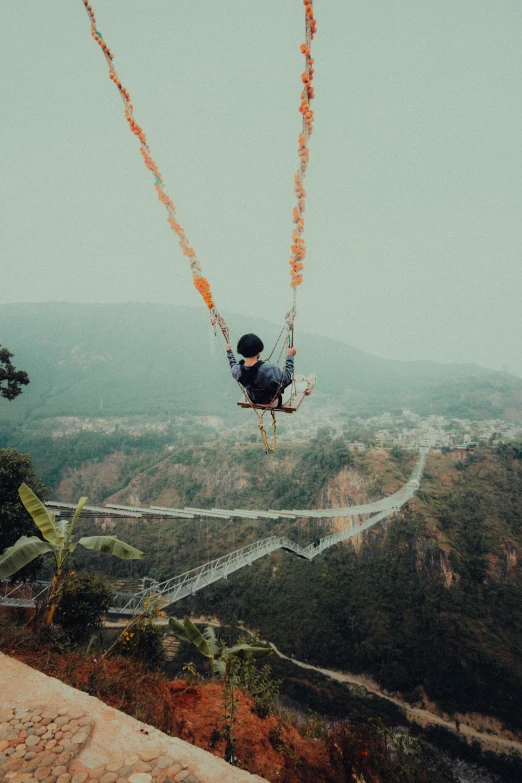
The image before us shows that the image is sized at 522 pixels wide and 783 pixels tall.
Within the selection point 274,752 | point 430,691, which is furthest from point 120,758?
point 430,691

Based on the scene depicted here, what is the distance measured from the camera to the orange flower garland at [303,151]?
82.2 inches

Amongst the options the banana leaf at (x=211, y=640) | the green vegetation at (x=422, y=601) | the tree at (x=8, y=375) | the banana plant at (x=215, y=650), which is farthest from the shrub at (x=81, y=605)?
the green vegetation at (x=422, y=601)

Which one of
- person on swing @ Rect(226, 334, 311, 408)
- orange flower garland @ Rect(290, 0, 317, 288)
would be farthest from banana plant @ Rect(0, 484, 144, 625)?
orange flower garland @ Rect(290, 0, 317, 288)

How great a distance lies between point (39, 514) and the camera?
3877 mm

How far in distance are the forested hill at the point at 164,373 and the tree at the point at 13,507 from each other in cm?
5242

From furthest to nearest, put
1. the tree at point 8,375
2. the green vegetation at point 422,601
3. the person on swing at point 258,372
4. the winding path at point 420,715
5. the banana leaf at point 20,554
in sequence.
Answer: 1. the green vegetation at point 422,601
2. the winding path at point 420,715
3. the tree at point 8,375
4. the banana leaf at point 20,554
5. the person on swing at point 258,372

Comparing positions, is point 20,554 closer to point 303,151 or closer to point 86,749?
point 86,749

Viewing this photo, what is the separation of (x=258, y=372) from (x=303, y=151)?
5.69 feet

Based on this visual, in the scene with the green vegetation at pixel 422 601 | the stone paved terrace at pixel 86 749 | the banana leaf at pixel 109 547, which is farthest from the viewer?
the green vegetation at pixel 422 601

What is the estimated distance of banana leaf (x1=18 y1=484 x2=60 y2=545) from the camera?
3752 mm

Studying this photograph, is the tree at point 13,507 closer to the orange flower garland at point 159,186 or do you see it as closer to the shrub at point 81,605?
the shrub at point 81,605

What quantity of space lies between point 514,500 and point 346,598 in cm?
1118

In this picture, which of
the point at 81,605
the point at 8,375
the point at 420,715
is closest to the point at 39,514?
the point at 81,605

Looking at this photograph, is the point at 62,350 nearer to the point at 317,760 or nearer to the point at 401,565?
the point at 401,565
